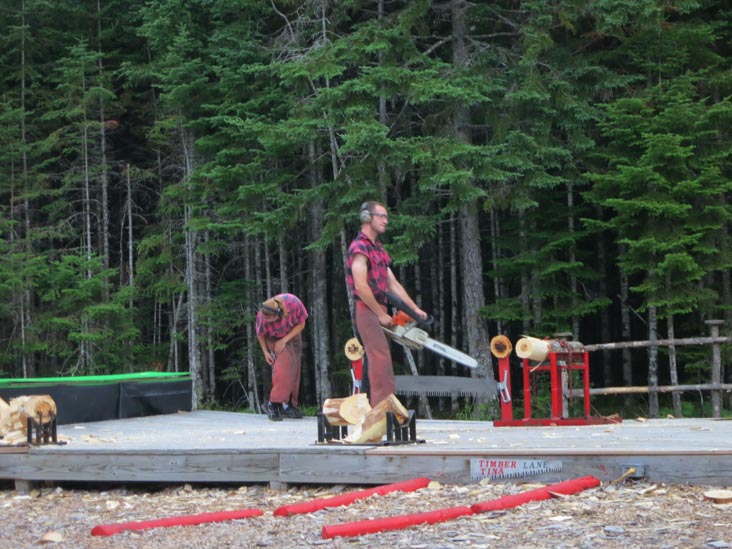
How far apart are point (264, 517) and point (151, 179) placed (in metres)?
23.6

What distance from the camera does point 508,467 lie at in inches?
260

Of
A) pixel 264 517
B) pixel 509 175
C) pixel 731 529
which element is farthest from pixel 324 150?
pixel 731 529

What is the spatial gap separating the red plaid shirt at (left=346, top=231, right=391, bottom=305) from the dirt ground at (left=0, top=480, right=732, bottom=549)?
1.61 meters

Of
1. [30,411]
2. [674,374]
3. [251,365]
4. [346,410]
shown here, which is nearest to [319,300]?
[251,365]

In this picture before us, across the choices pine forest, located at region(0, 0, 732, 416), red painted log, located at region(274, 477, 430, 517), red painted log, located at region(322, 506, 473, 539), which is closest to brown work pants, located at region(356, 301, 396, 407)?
red painted log, located at region(274, 477, 430, 517)

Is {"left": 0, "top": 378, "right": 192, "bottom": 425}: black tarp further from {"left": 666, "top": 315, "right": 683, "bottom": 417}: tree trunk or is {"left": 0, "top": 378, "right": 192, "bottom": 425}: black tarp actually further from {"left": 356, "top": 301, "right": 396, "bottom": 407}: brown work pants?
{"left": 666, "top": 315, "right": 683, "bottom": 417}: tree trunk

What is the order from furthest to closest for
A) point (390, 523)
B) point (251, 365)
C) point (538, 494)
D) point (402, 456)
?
point (251, 365)
point (402, 456)
point (538, 494)
point (390, 523)

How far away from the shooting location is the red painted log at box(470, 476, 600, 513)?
19.1 ft

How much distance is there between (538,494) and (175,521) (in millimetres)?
2227

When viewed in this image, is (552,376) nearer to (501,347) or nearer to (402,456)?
(501,347)

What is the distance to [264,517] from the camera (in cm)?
643

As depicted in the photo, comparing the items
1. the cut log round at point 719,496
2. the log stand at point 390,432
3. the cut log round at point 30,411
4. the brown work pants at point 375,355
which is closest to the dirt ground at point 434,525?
the cut log round at point 719,496

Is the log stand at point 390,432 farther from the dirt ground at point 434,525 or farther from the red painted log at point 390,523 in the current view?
the red painted log at point 390,523

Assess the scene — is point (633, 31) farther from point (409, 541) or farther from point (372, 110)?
point (409, 541)
